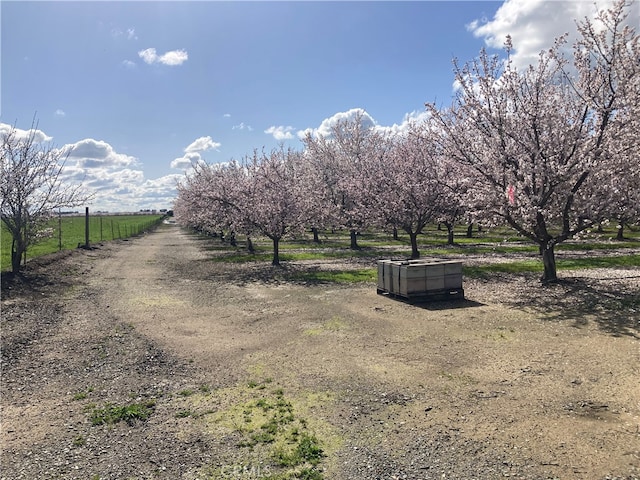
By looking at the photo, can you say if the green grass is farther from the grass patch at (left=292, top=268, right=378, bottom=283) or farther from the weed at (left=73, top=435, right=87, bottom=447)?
the weed at (left=73, top=435, right=87, bottom=447)

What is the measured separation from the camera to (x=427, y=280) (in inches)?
545

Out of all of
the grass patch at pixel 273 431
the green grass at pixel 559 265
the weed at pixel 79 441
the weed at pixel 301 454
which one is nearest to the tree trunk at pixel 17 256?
the weed at pixel 79 441

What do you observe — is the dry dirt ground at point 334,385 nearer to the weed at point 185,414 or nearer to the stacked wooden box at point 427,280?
the weed at point 185,414

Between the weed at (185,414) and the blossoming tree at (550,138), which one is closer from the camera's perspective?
the weed at (185,414)

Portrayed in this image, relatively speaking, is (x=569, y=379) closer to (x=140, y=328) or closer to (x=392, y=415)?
(x=392, y=415)

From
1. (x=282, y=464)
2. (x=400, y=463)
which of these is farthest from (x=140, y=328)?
(x=400, y=463)

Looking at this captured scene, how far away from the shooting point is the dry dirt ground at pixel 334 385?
5305 mm

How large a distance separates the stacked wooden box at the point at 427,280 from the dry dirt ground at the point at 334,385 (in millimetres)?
500

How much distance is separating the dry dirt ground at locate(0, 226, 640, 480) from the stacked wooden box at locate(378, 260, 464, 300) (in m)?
0.50

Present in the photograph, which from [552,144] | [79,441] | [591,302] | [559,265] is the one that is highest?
[552,144]

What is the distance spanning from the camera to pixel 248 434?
237 inches

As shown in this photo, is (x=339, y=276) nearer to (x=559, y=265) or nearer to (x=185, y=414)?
(x=559, y=265)

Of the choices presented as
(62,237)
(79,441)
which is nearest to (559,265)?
(79,441)

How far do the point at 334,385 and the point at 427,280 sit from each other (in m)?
7.15
